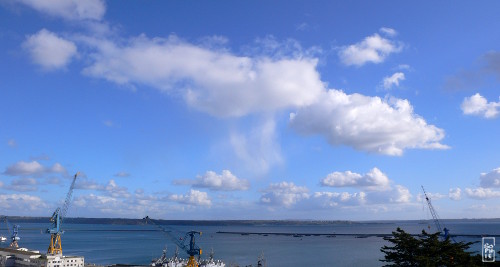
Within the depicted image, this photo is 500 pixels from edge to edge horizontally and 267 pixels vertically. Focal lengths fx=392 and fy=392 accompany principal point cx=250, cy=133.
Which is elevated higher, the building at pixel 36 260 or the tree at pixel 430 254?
the tree at pixel 430 254

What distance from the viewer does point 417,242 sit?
4600cm

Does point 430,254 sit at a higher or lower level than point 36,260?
higher

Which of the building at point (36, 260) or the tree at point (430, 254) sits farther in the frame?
the building at point (36, 260)

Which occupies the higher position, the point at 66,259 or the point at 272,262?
the point at 66,259

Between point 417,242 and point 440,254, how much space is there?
2757 millimetres

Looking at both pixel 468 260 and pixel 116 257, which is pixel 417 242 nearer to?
pixel 468 260

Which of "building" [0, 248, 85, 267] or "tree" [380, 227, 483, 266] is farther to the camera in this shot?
"building" [0, 248, 85, 267]

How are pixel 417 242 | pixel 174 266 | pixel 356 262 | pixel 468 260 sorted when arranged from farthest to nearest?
pixel 356 262 → pixel 174 266 → pixel 417 242 → pixel 468 260

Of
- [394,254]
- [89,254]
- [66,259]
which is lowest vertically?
[89,254]

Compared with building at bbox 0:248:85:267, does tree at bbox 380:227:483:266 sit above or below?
above

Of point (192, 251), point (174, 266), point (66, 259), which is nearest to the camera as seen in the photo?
point (192, 251)

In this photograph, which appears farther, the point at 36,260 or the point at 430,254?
the point at 36,260

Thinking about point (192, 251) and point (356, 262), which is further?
point (356, 262)

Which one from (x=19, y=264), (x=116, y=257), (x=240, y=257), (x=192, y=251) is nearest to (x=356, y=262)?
(x=240, y=257)
